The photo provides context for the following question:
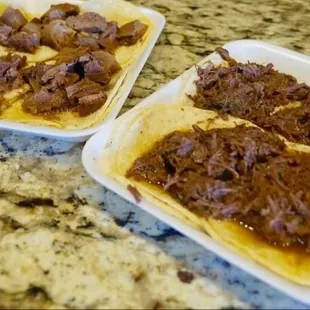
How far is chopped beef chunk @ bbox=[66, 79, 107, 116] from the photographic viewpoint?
1.67m

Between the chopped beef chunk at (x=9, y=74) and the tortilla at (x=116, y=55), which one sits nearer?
the tortilla at (x=116, y=55)

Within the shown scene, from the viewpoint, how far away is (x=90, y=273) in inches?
48.8

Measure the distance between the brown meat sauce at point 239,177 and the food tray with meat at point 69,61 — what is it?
223mm

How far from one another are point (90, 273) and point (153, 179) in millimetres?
268

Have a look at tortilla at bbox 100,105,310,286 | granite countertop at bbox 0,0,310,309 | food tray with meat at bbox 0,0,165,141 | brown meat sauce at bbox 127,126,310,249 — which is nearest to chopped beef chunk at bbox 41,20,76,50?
food tray with meat at bbox 0,0,165,141

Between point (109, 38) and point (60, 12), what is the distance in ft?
0.73

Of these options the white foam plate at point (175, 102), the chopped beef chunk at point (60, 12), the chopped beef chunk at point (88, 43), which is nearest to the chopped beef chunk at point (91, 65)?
the chopped beef chunk at point (88, 43)

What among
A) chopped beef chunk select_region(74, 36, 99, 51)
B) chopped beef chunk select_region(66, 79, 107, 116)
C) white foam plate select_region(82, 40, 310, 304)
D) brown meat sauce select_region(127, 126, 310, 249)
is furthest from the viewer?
chopped beef chunk select_region(74, 36, 99, 51)

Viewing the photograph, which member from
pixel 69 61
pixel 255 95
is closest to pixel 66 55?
pixel 69 61

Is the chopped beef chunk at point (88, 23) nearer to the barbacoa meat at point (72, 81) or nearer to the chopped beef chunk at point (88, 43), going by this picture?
the chopped beef chunk at point (88, 43)

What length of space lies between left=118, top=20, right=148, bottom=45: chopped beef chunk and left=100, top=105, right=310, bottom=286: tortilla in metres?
0.49

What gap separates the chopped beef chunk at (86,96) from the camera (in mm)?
1672

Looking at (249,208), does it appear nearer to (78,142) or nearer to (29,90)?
(78,142)

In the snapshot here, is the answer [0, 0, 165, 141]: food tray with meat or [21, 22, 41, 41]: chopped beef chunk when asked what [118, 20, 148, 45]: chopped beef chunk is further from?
[21, 22, 41, 41]: chopped beef chunk
